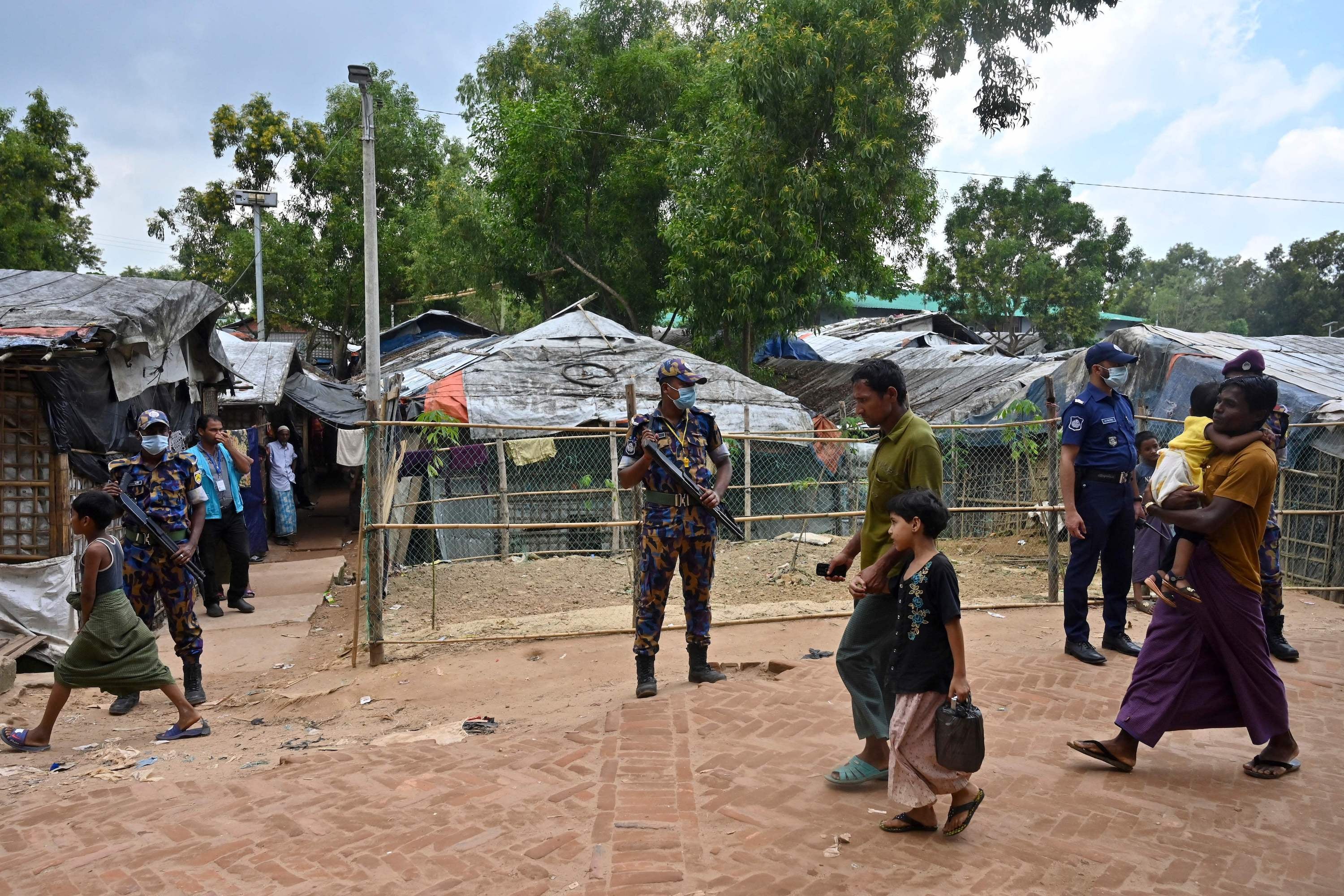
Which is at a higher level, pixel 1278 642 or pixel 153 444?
pixel 153 444

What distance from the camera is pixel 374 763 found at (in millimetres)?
4410

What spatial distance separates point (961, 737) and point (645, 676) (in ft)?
8.26

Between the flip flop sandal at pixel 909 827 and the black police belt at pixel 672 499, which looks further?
the black police belt at pixel 672 499

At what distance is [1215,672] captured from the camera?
145 inches

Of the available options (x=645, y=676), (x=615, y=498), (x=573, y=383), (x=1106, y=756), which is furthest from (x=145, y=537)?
(x=573, y=383)

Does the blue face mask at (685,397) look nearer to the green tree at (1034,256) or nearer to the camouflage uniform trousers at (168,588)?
the camouflage uniform trousers at (168,588)

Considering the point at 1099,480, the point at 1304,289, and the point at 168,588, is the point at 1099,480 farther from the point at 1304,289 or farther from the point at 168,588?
the point at 1304,289

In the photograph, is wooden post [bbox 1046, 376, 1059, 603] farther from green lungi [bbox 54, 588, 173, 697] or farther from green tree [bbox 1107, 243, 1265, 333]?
green tree [bbox 1107, 243, 1265, 333]

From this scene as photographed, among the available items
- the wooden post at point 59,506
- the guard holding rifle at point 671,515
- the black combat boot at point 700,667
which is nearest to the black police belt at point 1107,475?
the guard holding rifle at point 671,515

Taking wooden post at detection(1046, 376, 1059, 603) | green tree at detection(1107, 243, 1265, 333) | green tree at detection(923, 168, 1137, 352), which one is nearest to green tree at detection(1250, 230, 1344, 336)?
green tree at detection(1107, 243, 1265, 333)

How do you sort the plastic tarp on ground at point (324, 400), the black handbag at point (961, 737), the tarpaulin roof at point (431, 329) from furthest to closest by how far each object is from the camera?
the tarpaulin roof at point (431, 329), the plastic tarp on ground at point (324, 400), the black handbag at point (961, 737)

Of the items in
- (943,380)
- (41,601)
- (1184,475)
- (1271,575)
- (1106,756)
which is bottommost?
(1106,756)

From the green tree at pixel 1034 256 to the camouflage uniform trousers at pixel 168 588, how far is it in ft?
70.4

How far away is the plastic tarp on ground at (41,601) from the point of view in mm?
7102
